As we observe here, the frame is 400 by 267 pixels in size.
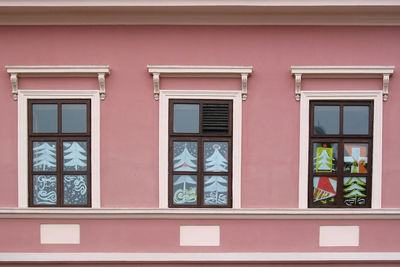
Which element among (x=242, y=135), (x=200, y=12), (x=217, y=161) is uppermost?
(x=200, y=12)

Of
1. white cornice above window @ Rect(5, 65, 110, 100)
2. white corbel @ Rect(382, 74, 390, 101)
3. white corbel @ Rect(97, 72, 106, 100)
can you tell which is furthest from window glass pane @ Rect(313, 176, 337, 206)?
white cornice above window @ Rect(5, 65, 110, 100)

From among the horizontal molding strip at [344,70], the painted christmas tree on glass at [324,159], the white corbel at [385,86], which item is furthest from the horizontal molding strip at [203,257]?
the horizontal molding strip at [344,70]

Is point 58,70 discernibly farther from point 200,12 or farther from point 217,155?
point 217,155

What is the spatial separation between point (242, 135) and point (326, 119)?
1206 mm

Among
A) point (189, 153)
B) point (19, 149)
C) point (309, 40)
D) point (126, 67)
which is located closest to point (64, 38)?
point (126, 67)

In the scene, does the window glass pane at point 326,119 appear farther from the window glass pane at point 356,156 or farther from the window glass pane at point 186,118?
the window glass pane at point 186,118

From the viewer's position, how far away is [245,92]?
4.85 meters

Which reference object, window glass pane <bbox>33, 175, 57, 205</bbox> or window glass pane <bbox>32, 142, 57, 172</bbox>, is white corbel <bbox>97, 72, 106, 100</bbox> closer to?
window glass pane <bbox>32, 142, 57, 172</bbox>

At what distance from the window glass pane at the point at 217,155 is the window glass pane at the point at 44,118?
2.18 metres

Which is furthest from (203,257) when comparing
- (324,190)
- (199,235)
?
(324,190)

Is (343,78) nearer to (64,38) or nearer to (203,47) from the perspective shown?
(203,47)

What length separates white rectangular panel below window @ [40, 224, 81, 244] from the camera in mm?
4934

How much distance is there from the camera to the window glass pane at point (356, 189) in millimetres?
4926

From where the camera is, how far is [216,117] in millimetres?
4902
